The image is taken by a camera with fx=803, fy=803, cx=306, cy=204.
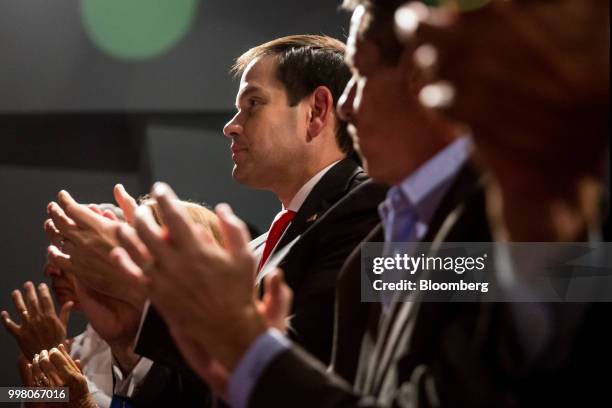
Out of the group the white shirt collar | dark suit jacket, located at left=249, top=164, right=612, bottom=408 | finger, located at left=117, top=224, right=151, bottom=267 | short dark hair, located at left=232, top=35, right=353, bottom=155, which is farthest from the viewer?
short dark hair, located at left=232, top=35, right=353, bottom=155

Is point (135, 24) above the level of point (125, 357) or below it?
above

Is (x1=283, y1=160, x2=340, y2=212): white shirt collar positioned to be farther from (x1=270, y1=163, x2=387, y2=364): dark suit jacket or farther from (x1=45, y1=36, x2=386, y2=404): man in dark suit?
(x1=270, y1=163, x2=387, y2=364): dark suit jacket

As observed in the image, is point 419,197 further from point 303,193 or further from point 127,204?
point 303,193

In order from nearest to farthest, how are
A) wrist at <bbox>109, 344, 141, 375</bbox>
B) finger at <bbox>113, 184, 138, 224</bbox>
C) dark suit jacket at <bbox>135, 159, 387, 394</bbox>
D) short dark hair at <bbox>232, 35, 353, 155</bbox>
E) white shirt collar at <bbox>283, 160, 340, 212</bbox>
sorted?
dark suit jacket at <bbox>135, 159, 387, 394</bbox>, finger at <bbox>113, 184, 138, 224</bbox>, wrist at <bbox>109, 344, 141, 375</bbox>, white shirt collar at <bbox>283, 160, 340, 212</bbox>, short dark hair at <bbox>232, 35, 353, 155</bbox>

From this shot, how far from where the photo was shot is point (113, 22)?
3436 mm

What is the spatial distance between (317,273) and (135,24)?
238cm

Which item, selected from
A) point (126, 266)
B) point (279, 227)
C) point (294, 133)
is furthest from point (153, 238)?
point (294, 133)

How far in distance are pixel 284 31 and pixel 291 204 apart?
5.23 feet

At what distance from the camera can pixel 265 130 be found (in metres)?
1.94

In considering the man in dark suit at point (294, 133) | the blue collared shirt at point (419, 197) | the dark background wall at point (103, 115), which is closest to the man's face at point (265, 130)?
the man in dark suit at point (294, 133)

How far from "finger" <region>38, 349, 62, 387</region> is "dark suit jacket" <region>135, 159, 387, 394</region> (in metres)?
0.70

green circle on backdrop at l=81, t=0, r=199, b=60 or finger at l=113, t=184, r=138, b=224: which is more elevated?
green circle on backdrop at l=81, t=0, r=199, b=60

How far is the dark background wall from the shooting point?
3408 millimetres

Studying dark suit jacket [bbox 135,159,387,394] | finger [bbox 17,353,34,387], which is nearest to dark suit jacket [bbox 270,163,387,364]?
dark suit jacket [bbox 135,159,387,394]
